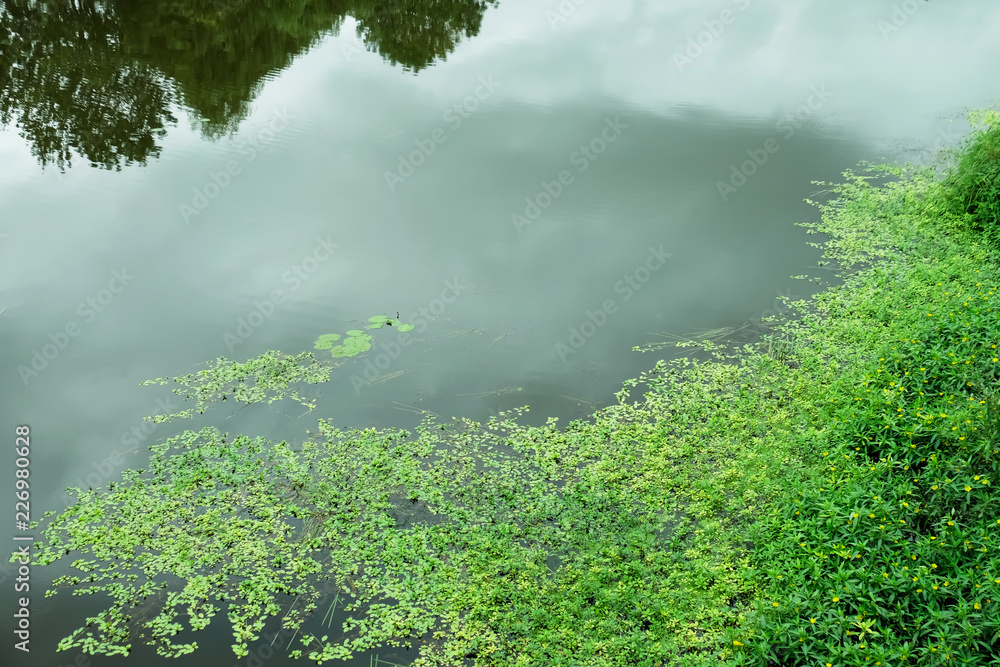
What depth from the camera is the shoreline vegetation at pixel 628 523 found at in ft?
13.6

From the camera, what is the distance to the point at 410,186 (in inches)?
380

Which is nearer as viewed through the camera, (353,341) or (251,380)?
(251,380)

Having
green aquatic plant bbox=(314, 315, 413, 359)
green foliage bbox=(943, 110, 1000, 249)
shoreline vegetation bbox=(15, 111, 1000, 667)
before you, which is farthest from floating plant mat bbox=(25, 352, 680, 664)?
green foliage bbox=(943, 110, 1000, 249)

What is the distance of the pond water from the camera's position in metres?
6.78

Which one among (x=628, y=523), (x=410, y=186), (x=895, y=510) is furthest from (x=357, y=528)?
(x=410, y=186)

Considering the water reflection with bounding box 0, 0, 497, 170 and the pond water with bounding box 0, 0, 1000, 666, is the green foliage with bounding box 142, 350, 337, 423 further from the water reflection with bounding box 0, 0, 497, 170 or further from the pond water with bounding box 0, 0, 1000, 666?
the water reflection with bounding box 0, 0, 497, 170

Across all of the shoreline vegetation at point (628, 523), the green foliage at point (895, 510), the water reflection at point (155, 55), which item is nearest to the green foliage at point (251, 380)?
the shoreline vegetation at point (628, 523)

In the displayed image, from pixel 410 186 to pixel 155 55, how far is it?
6.73 meters

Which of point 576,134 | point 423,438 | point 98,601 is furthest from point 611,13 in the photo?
point 98,601

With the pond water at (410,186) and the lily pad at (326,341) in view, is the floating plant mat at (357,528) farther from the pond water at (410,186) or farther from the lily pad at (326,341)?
the lily pad at (326,341)

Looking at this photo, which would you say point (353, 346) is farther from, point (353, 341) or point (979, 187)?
point (979, 187)

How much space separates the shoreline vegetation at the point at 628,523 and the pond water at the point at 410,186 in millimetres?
A: 325

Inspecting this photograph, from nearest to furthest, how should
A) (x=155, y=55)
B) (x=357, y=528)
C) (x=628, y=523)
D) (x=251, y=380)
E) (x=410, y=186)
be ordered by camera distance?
(x=628, y=523), (x=357, y=528), (x=251, y=380), (x=410, y=186), (x=155, y=55)

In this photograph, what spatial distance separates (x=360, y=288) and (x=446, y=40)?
8361 mm
